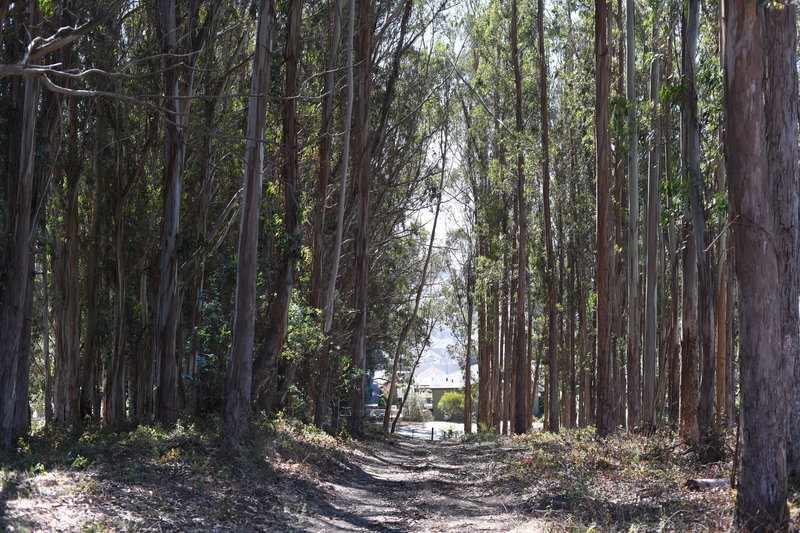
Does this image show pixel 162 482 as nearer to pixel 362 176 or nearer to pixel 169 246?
pixel 169 246

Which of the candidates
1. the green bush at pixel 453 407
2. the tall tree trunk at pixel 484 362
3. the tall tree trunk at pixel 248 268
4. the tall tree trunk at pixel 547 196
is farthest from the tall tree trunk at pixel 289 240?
the green bush at pixel 453 407

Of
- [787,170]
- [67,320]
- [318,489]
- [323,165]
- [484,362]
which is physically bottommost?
[318,489]

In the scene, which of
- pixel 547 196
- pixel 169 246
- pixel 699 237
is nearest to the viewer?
pixel 699 237

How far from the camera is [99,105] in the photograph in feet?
58.3

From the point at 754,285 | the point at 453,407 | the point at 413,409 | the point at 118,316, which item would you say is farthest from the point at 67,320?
the point at 453,407

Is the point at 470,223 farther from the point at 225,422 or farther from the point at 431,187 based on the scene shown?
the point at 225,422

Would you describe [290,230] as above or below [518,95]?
below

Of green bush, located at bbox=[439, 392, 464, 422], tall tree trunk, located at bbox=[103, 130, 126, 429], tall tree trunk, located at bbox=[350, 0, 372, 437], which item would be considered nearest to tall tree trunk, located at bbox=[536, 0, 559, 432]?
tall tree trunk, located at bbox=[350, 0, 372, 437]

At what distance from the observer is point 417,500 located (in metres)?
10.9

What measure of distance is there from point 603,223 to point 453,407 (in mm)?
44625

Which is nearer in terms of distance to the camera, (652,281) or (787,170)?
(787,170)

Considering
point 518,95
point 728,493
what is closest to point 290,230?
point 728,493

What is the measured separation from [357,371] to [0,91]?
1091 cm

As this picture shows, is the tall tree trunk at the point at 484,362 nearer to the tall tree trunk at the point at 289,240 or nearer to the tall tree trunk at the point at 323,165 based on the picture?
the tall tree trunk at the point at 323,165
